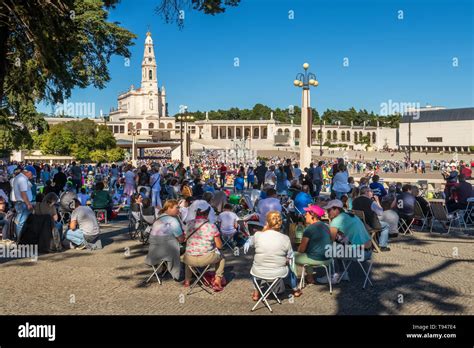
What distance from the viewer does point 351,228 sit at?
814cm

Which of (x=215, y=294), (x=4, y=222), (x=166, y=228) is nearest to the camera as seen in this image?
(x=215, y=294)

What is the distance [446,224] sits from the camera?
14.9 meters

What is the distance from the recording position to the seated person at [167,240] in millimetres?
8148

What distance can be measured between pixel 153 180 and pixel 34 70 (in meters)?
4.91

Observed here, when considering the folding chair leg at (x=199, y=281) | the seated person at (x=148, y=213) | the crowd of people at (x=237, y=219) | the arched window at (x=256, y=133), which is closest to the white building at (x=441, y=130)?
the arched window at (x=256, y=133)

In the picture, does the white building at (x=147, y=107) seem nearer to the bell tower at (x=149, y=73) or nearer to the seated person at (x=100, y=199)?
the bell tower at (x=149, y=73)

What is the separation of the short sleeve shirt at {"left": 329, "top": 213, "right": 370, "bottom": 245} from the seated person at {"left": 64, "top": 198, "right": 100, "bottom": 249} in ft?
18.2

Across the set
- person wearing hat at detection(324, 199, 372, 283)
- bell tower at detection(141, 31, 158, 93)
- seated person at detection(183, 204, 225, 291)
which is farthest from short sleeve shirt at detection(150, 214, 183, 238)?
bell tower at detection(141, 31, 158, 93)

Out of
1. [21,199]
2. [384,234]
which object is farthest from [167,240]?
[21,199]

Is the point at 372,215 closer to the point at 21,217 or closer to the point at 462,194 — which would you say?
the point at 462,194

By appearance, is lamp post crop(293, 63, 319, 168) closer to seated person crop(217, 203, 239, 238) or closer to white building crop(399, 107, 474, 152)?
seated person crop(217, 203, 239, 238)

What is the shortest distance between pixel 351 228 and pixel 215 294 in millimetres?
2384
